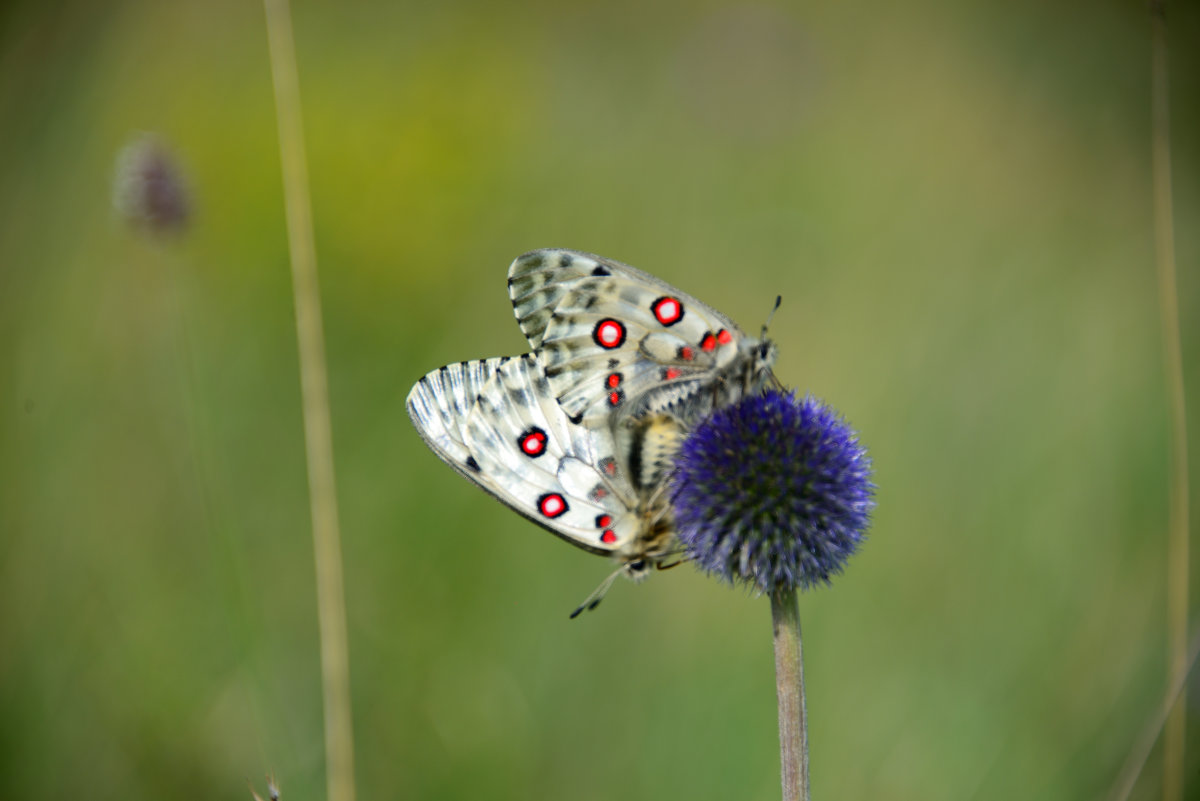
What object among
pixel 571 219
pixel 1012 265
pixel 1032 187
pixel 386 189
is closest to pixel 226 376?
pixel 386 189

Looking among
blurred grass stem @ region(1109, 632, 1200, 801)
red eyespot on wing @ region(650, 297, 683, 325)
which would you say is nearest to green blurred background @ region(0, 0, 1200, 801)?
blurred grass stem @ region(1109, 632, 1200, 801)

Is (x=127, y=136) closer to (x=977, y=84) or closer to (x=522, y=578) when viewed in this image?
(x=522, y=578)

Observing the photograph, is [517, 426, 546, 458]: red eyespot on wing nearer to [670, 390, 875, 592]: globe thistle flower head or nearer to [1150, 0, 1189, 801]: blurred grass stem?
[670, 390, 875, 592]: globe thistle flower head

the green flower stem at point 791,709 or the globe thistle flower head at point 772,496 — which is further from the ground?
the globe thistle flower head at point 772,496

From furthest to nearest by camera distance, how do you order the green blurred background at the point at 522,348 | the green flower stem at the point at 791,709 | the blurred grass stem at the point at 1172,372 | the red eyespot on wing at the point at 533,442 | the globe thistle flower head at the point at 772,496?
the green blurred background at the point at 522,348 → the blurred grass stem at the point at 1172,372 → the red eyespot on wing at the point at 533,442 → the globe thistle flower head at the point at 772,496 → the green flower stem at the point at 791,709

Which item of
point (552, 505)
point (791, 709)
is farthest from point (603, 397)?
point (791, 709)

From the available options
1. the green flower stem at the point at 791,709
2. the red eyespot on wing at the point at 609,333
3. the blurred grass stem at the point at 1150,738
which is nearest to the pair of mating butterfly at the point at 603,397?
the red eyespot on wing at the point at 609,333

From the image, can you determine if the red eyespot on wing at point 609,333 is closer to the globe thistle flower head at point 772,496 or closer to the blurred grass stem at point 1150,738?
the globe thistle flower head at point 772,496

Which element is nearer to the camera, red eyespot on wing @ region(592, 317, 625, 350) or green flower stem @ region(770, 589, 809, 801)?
green flower stem @ region(770, 589, 809, 801)

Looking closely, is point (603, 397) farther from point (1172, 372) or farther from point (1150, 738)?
point (1150, 738)
